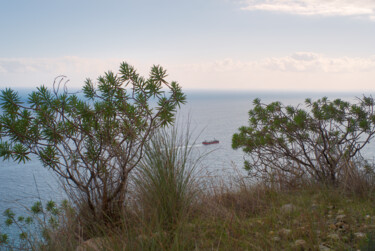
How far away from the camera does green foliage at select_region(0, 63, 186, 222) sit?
3.76m

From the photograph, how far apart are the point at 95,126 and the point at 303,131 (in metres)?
4.03

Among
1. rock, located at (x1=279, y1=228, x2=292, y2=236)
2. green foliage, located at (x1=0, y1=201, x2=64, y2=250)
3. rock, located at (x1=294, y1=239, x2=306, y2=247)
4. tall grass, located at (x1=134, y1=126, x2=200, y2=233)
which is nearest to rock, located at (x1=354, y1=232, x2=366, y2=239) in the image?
rock, located at (x1=294, y1=239, x2=306, y2=247)

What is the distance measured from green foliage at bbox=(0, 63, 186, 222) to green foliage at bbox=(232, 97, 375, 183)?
8.92 ft

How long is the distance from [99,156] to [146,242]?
1773mm

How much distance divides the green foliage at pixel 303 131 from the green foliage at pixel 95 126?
2.72 metres

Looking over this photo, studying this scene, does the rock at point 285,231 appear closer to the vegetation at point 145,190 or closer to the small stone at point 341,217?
the vegetation at point 145,190

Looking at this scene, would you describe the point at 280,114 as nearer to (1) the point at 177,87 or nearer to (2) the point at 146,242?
(1) the point at 177,87

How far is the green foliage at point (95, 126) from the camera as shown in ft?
12.3

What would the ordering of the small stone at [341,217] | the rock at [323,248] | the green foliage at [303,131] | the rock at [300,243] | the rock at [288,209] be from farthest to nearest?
the green foliage at [303,131] → the rock at [288,209] → the small stone at [341,217] → the rock at [300,243] → the rock at [323,248]

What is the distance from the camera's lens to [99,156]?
403cm

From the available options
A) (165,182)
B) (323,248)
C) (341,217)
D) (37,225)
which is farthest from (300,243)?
(37,225)

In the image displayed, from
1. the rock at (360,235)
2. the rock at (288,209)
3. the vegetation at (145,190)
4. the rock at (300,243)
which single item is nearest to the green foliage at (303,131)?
the vegetation at (145,190)

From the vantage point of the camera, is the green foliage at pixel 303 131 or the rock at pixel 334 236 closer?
the rock at pixel 334 236

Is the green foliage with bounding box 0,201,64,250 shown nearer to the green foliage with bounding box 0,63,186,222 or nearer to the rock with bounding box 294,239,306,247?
the green foliage with bounding box 0,63,186,222
